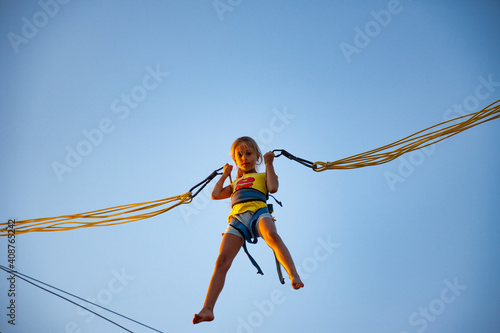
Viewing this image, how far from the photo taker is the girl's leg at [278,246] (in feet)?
15.8

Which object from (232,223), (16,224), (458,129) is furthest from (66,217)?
(458,129)

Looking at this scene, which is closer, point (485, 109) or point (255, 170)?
point (485, 109)

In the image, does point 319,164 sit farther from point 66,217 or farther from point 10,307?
point 10,307

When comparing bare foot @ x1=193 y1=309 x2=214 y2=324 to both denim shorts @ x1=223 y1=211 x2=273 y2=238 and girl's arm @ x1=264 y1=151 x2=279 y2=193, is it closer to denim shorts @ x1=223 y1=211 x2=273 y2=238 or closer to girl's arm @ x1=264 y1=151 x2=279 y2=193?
denim shorts @ x1=223 y1=211 x2=273 y2=238

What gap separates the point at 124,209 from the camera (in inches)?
233

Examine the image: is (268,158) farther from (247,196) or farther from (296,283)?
(296,283)

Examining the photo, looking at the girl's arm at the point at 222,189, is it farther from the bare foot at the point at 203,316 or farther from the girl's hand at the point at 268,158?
the bare foot at the point at 203,316

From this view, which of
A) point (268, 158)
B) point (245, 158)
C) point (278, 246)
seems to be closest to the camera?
point (278, 246)

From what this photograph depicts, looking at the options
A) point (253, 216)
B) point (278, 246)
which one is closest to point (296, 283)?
point (278, 246)

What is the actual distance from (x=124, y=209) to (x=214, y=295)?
1.61 m

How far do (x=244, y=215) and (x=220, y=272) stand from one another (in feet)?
2.13

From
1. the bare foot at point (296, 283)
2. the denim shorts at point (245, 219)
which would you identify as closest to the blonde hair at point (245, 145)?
the denim shorts at point (245, 219)

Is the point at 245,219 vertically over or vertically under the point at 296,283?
over

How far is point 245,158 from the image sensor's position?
5.84m
